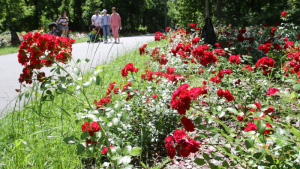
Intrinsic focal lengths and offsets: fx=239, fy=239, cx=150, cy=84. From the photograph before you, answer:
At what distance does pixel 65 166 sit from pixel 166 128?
104 centimetres

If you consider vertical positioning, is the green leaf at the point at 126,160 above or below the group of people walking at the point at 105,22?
below

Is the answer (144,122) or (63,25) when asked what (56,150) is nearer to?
(144,122)

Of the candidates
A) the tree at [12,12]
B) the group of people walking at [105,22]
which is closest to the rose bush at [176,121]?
the group of people walking at [105,22]

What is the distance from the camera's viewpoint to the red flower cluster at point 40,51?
1644 millimetres

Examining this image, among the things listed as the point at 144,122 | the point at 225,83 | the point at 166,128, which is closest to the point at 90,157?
the point at 144,122

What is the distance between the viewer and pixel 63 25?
11453 mm

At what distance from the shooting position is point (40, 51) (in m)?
1.66

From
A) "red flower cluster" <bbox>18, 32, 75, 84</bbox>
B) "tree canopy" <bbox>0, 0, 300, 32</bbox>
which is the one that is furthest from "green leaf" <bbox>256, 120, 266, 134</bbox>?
"tree canopy" <bbox>0, 0, 300, 32</bbox>

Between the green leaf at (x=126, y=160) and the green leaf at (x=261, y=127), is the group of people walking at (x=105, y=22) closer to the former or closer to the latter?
the green leaf at (x=126, y=160)

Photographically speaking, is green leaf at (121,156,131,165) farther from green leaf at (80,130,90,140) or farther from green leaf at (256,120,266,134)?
green leaf at (256,120,266,134)

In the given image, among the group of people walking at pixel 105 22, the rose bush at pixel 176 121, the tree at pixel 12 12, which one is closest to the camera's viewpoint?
the rose bush at pixel 176 121

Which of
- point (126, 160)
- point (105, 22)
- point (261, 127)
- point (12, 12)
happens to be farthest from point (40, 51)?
point (12, 12)

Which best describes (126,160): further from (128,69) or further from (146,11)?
(146,11)

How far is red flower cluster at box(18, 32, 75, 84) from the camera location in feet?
5.39
